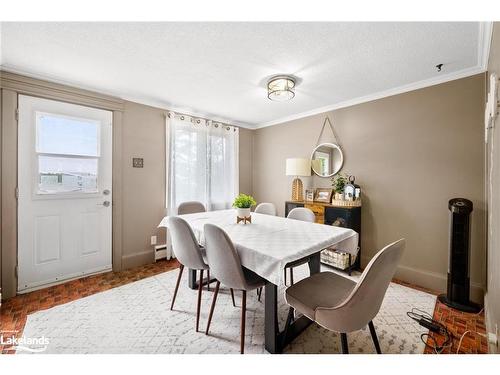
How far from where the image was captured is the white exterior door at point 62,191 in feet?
7.53

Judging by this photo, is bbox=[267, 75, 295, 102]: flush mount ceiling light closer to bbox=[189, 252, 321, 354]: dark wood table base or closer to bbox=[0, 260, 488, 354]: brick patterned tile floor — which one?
bbox=[189, 252, 321, 354]: dark wood table base

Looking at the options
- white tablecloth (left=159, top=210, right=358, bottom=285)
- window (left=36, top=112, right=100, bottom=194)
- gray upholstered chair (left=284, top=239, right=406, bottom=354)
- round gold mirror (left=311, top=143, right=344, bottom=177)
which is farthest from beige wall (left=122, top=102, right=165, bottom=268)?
gray upholstered chair (left=284, top=239, right=406, bottom=354)

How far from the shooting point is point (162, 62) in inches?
80.4

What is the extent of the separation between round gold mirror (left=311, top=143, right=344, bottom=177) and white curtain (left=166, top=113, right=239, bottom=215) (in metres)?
1.51

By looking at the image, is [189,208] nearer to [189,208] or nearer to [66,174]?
[189,208]

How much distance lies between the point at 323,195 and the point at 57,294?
354 centimetres

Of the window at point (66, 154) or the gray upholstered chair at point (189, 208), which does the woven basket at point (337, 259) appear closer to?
the gray upholstered chair at point (189, 208)

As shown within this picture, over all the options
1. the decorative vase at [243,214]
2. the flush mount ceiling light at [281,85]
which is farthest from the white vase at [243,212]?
the flush mount ceiling light at [281,85]

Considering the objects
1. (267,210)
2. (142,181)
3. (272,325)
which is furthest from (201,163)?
(272,325)

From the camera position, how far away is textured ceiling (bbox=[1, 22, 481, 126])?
1.58 m

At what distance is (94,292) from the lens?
232cm

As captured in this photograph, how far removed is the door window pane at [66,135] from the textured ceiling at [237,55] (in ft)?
1.49

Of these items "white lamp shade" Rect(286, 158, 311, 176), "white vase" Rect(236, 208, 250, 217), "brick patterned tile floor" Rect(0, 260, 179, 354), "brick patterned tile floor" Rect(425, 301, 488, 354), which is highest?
"white lamp shade" Rect(286, 158, 311, 176)
